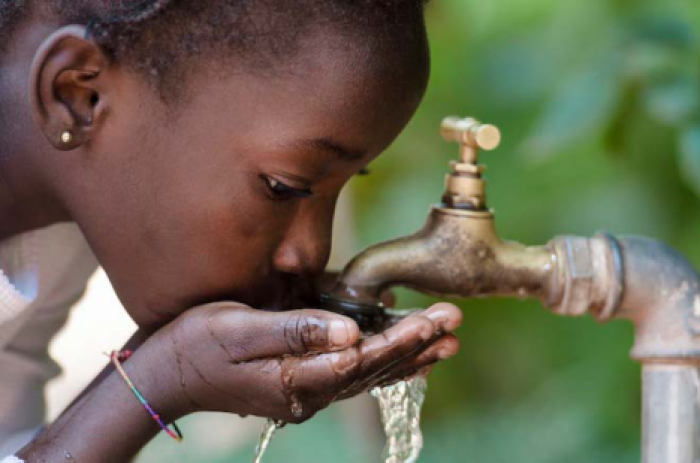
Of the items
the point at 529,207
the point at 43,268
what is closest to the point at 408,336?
the point at 43,268

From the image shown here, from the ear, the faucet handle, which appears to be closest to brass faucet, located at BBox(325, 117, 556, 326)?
the faucet handle

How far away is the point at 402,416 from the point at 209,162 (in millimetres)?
312

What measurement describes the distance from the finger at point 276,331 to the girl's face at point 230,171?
73mm

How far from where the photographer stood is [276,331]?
0.95m

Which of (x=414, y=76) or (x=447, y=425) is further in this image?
(x=447, y=425)

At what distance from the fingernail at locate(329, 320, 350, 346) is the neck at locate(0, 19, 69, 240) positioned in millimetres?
363

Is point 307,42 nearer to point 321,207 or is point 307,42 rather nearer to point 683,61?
point 321,207

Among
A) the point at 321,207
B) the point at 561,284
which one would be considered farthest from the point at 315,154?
the point at 561,284

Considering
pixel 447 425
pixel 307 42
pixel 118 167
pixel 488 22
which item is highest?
pixel 488 22

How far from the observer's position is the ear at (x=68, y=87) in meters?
1.03

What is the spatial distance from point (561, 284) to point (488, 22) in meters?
0.87

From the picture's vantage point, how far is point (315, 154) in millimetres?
1024

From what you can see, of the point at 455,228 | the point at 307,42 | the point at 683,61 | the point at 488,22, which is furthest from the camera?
the point at 488,22

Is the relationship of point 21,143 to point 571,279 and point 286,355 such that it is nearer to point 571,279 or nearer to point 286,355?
point 286,355
